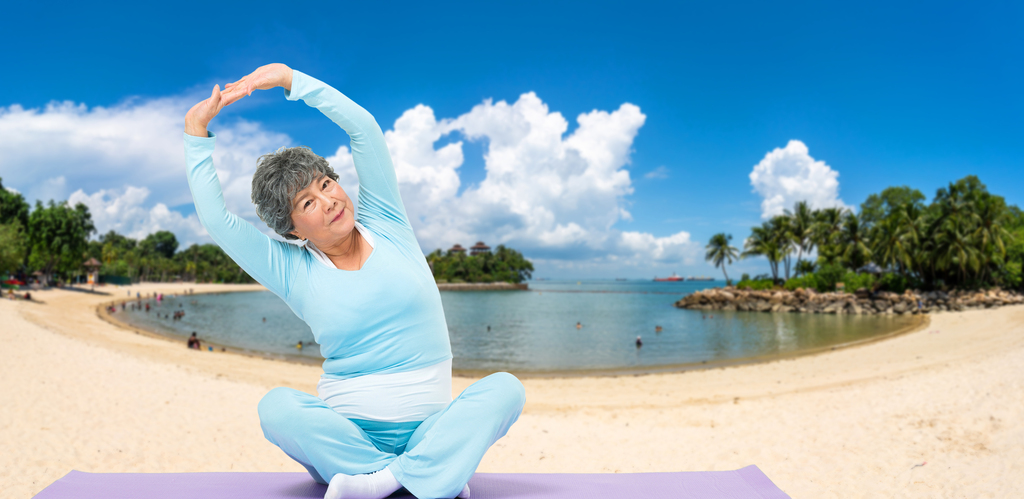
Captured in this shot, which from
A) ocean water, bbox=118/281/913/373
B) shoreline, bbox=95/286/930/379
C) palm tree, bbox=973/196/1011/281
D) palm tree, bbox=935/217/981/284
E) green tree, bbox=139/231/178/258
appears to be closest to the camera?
shoreline, bbox=95/286/930/379

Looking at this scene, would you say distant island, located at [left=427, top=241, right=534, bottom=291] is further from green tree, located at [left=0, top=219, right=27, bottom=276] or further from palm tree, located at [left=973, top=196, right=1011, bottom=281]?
palm tree, located at [left=973, top=196, right=1011, bottom=281]

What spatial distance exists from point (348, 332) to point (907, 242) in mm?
39869

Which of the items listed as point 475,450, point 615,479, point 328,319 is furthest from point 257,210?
point 615,479

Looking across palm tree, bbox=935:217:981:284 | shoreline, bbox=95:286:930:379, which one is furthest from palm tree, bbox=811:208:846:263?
shoreline, bbox=95:286:930:379

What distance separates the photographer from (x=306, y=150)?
1.88 meters

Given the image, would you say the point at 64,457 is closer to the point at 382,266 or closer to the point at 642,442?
the point at 382,266

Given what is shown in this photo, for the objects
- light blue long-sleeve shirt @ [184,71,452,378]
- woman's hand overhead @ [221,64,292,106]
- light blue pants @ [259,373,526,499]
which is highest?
woman's hand overhead @ [221,64,292,106]

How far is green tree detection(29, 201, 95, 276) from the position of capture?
3497cm

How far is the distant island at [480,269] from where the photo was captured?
273 feet

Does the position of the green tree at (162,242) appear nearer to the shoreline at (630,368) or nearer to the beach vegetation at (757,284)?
the shoreline at (630,368)

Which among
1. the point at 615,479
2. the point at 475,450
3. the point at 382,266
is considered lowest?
the point at 615,479

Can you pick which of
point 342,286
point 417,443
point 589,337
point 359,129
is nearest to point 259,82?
point 359,129

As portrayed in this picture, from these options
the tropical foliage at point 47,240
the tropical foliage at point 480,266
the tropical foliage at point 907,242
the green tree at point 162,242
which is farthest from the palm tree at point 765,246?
the green tree at point 162,242

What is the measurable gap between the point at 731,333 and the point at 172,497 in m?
23.6
